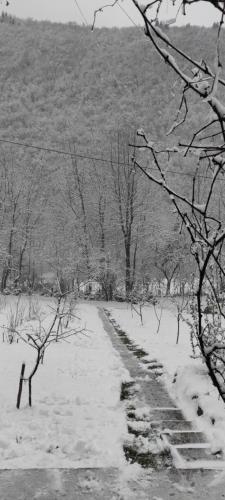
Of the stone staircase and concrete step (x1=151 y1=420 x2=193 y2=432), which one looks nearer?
the stone staircase

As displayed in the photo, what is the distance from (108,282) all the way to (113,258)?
186 cm

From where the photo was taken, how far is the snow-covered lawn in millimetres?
4379

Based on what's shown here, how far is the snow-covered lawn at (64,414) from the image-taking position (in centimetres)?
438

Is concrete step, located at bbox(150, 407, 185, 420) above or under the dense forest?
under

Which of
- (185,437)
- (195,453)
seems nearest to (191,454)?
(195,453)

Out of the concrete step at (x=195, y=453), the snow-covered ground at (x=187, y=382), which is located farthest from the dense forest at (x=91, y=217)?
the concrete step at (x=195, y=453)

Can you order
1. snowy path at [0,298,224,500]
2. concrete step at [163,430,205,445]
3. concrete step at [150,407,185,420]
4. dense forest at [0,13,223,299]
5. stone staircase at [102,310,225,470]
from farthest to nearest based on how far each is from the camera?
1. dense forest at [0,13,223,299]
2. concrete step at [150,407,185,420]
3. concrete step at [163,430,205,445]
4. stone staircase at [102,310,225,470]
5. snowy path at [0,298,224,500]

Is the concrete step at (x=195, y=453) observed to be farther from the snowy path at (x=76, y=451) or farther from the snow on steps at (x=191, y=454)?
the snowy path at (x=76, y=451)

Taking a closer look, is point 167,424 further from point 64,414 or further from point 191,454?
point 64,414

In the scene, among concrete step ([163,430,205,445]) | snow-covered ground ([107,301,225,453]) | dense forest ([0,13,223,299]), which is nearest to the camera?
concrete step ([163,430,205,445])

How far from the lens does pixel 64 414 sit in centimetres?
549

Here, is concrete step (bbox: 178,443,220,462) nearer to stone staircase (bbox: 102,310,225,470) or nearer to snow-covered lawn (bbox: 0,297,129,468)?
stone staircase (bbox: 102,310,225,470)

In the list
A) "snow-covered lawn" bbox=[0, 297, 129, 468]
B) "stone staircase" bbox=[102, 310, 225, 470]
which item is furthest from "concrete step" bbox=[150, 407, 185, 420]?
"snow-covered lawn" bbox=[0, 297, 129, 468]

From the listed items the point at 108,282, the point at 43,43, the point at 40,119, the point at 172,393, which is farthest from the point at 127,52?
the point at 172,393
